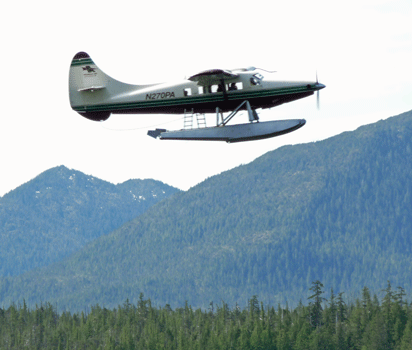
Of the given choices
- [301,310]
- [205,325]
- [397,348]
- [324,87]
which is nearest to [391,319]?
[397,348]

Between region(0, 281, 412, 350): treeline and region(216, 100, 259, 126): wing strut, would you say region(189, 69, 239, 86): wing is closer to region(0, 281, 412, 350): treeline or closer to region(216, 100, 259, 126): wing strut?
region(216, 100, 259, 126): wing strut

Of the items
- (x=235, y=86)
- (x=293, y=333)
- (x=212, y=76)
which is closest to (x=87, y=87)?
(x=212, y=76)

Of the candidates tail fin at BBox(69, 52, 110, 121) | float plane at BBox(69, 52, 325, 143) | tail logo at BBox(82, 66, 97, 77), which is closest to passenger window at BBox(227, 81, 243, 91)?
float plane at BBox(69, 52, 325, 143)

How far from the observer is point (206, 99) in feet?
170

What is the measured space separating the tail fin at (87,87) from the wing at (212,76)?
8.53 metres

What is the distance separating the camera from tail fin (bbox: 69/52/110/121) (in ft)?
184

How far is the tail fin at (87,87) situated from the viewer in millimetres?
56219

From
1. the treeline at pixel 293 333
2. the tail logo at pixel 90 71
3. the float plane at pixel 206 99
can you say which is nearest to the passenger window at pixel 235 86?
the float plane at pixel 206 99

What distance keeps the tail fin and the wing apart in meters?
8.53

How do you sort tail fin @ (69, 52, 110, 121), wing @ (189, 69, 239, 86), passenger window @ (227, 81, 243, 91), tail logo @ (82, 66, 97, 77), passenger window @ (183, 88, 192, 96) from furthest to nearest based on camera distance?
1. tail logo @ (82, 66, 97, 77)
2. tail fin @ (69, 52, 110, 121)
3. passenger window @ (183, 88, 192, 96)
4. passenger window @ (227, 81, 243, 91)
5. wing @ (189, 69, 239, 86)

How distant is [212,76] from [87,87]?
427 inches

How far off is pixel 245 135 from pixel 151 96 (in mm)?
8298

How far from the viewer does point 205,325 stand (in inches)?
7598

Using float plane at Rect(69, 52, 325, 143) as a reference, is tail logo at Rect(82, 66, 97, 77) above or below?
above
